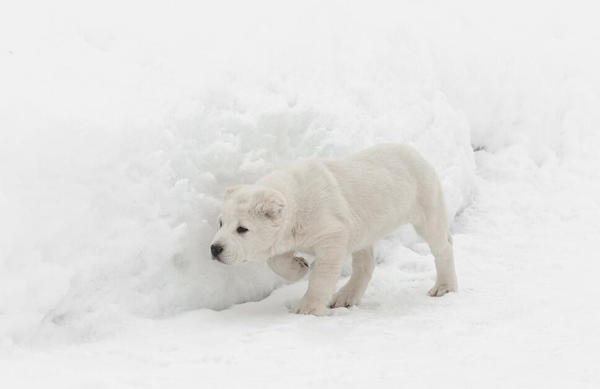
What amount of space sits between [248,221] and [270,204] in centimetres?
20

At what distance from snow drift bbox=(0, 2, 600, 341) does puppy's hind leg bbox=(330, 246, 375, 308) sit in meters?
0.57

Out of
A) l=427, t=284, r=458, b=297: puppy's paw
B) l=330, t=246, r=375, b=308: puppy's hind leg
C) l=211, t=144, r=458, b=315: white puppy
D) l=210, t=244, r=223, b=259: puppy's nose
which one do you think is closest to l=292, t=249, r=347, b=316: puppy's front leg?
l=211, t=144, r=458, b=315: white puppy

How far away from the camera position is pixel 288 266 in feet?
18.2

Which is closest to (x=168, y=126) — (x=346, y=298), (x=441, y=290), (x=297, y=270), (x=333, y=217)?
(x=333, y=217)

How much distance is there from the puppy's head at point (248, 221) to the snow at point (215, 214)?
25 cm

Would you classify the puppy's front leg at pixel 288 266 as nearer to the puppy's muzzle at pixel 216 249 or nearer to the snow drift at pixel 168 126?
the snow drift at pixel 168 126

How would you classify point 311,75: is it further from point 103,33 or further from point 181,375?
point 181,375

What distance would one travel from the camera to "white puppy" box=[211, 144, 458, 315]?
511 cm

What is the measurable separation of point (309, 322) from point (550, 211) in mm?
4275

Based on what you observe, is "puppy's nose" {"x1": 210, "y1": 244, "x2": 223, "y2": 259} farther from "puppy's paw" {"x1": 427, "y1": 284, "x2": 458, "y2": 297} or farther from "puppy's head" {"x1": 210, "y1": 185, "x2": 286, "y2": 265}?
"puppy's paw" {"x1": 427, "y1": 284, "x2": 458, "y2": 297}

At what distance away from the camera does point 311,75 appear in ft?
21.7

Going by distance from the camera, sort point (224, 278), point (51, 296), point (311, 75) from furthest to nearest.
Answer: point (311, 75) < point (224, 278) < point (51, 296)

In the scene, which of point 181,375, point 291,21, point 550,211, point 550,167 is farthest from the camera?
point 550,167

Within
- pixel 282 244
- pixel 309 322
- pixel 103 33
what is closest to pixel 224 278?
pixel 282 244
